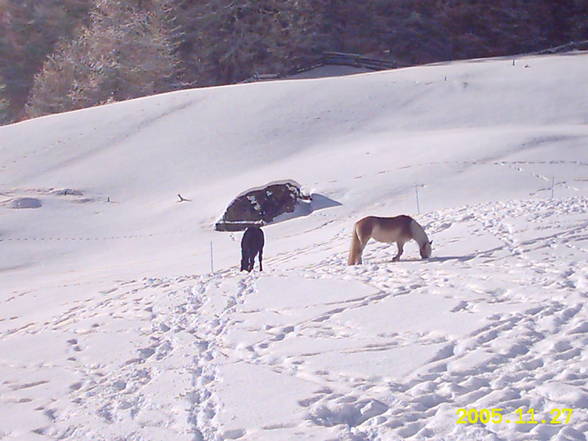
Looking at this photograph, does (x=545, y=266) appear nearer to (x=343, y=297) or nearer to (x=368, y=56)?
(x=343, y=297)

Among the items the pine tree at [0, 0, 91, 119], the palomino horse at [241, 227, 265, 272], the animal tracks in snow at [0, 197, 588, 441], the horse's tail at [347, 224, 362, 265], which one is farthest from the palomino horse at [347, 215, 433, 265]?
the pine tree at [0, 0, 91, 119]

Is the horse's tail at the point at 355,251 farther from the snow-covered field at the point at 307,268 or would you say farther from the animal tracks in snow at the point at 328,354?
the animal tracks in snow at the point at 328,354

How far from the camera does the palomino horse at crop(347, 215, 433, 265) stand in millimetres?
12164

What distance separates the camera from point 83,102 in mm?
40312

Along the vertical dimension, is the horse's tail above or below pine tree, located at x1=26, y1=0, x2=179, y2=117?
below

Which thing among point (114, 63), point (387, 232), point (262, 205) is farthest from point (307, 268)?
point (114, 63)

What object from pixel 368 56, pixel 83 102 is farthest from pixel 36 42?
pixel 368 56

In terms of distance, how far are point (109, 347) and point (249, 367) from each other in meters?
1.98

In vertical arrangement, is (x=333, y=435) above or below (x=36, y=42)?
below

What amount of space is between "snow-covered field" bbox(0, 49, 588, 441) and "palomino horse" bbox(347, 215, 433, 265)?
0.33m

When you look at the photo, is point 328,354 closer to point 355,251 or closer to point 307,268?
point 355,251
